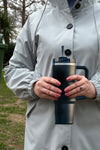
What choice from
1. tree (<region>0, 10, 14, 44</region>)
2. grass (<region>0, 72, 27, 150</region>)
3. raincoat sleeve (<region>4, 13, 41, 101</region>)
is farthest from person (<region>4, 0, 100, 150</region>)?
tree (<region>0, 10, 14, 44</region>)

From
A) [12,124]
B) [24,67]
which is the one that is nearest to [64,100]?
[24,67]

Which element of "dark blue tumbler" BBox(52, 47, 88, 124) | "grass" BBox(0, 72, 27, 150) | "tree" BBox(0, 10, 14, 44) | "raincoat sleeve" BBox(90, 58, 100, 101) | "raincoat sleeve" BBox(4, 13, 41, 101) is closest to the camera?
"dark blue tumbler" BBox(52, 47, 88, 124)

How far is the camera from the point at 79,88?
4.06 feet

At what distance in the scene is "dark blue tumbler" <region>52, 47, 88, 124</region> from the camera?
1.22 m

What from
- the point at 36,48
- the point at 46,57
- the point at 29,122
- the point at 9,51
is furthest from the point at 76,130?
the point at 9,51

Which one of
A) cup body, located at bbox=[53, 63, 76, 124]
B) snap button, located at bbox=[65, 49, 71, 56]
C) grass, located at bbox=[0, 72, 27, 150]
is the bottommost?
grass, located at bbox=[0, 72, 27, 150]

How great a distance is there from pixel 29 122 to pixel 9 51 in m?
18.2

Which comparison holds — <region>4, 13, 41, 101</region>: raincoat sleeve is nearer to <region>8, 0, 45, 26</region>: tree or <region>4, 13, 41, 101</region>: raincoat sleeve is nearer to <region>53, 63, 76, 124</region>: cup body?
<region>53, 63, 76, 124</region>: cup body

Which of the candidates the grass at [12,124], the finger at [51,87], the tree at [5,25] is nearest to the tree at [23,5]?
the tree at [5,25]

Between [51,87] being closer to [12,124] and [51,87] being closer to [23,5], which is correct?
[12,124]

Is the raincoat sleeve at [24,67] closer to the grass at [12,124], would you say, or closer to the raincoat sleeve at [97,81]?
the raincoat sleeve at [97,81]

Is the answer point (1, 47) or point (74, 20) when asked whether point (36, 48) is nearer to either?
point (74, 20)

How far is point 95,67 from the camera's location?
1425mm

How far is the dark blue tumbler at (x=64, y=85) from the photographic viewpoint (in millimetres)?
1216
